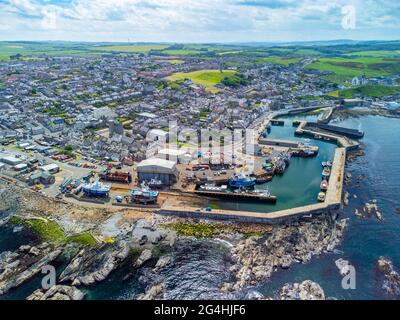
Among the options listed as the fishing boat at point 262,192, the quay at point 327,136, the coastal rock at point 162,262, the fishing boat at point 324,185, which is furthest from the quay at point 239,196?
the quay at point 327,136

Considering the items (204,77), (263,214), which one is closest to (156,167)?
(263,214)

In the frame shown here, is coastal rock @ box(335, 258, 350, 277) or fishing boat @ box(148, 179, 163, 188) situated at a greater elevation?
fishing boat @ box(148, 179, 163, 188)

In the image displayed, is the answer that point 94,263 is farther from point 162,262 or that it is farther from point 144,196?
point 144,196

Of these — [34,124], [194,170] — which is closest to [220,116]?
[194,170]

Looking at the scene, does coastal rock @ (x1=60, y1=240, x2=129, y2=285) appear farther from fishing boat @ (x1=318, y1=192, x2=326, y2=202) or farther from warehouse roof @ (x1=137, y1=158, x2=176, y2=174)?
fishing boat @ (x1=318, y1=192, x2=326, y2=202)

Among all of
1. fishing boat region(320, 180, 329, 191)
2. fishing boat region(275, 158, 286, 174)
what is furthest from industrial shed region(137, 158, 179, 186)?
fishing boat region(320, 180, 329, 191)

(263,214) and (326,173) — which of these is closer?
(263,214)

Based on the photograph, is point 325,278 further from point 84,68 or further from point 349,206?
point 84,68
